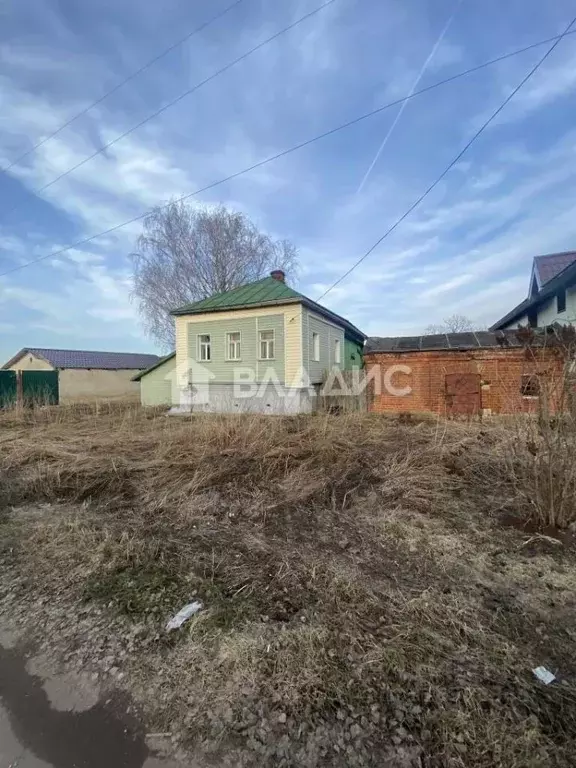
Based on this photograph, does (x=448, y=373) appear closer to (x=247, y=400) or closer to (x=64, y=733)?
(x=247, y=400)

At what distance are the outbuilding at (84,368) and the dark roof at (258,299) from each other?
16.1 metres

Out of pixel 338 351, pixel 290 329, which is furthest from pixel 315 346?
pixel 338 351

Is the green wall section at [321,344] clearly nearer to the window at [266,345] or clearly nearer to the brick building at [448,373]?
the window at [266,345]

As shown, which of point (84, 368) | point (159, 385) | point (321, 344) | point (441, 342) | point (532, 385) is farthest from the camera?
point (84, 368)

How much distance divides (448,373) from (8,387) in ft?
61.5

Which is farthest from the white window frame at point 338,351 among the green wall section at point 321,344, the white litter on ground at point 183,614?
the white litter on ground at point 183,614

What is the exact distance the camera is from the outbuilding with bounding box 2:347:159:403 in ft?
95.3

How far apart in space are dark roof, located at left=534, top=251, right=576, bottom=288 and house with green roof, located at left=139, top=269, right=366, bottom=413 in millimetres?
8850

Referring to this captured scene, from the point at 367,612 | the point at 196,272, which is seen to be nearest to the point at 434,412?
the point at 367,612

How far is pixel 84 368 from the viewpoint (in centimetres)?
3031

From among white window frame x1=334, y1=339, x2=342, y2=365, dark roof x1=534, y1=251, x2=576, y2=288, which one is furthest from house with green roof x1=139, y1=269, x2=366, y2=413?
dark roof x1=534, y1=251, x2=576, y2=288

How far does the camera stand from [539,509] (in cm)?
349

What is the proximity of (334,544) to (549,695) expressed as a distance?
1772 mm

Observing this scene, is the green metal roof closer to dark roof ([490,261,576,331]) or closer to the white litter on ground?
dark roof ([490,261,576,331])
